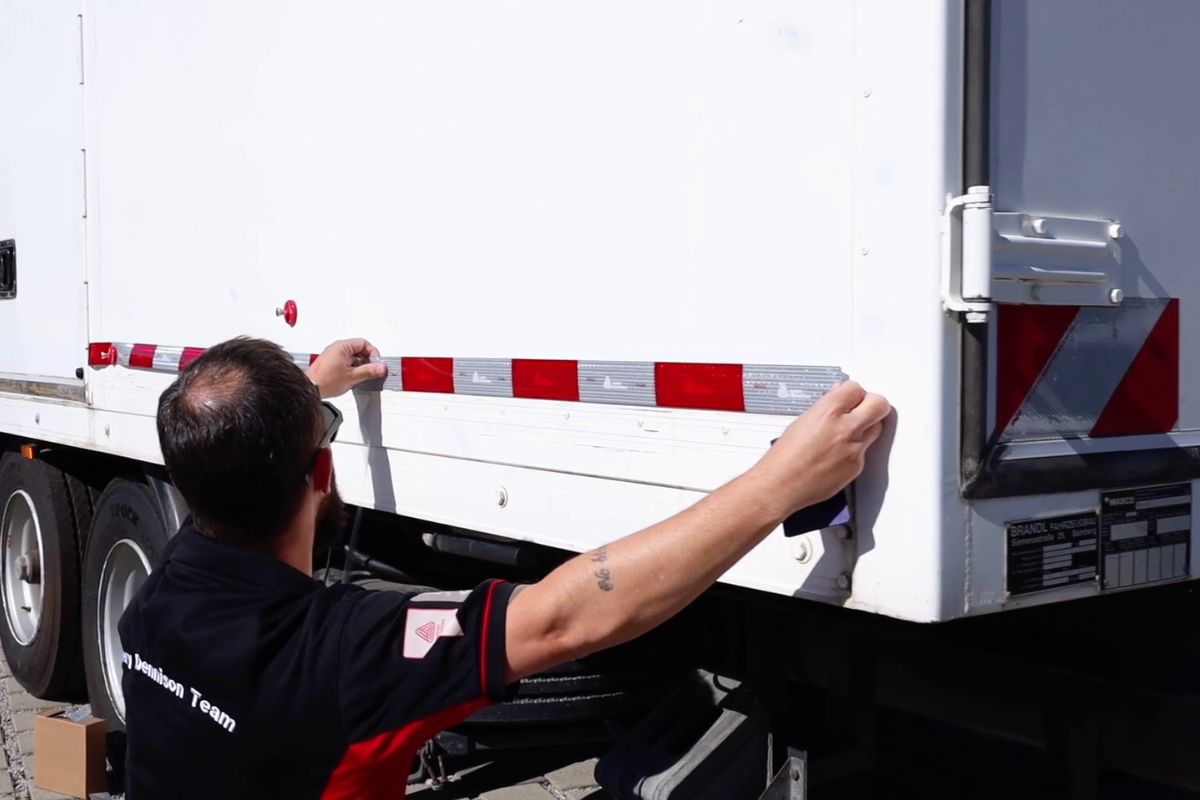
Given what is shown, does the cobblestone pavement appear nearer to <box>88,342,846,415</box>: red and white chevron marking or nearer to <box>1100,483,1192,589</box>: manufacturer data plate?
<box>88,342,846,415</box>: red and white chevron marking

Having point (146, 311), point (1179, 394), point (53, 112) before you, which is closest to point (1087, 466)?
point (1179, 394)

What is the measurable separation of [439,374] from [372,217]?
1.44ft

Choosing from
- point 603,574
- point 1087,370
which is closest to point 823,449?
point 603,574

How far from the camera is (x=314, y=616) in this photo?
180cm

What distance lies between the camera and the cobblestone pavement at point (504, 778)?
4.02 meters

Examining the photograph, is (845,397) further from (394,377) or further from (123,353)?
(123,353)

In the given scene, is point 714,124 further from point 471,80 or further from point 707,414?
point 471,80

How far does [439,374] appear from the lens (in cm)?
284

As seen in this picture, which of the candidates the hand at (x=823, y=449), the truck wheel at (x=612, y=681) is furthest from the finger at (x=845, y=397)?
Result: the truck wheel at (x=612, y=681)

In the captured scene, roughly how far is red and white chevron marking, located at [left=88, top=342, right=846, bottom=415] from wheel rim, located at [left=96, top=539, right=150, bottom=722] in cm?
174

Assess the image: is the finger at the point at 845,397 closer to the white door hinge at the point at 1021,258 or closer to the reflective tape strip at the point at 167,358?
the white door hinge at the point at 1021,258

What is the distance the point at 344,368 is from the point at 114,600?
2201 mm

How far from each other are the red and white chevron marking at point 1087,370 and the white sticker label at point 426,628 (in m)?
0.84

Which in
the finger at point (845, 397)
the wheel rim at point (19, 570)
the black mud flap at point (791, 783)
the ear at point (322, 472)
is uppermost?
the finger at point (845, 397)
